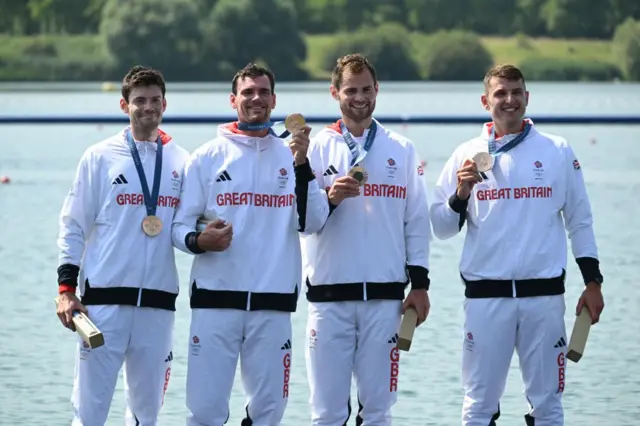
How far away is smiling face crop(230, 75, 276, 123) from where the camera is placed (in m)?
7.27

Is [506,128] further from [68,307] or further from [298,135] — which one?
[68,307]

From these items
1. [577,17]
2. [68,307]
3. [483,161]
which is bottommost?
[68,307]

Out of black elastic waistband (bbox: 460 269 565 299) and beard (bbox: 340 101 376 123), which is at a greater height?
beard (bbox: 340 101 376 123)

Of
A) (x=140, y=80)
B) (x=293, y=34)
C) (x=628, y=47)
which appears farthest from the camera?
(x=293, y=34)

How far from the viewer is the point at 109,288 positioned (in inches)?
288

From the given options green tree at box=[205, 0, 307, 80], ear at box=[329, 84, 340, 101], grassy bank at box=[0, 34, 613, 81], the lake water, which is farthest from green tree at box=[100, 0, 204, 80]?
ear at box=[329, 84, 340, 101]

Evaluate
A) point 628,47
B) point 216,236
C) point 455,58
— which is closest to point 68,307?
point 216,236

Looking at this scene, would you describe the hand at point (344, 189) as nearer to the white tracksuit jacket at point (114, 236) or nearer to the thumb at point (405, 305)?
the thumb at point (405, 305)

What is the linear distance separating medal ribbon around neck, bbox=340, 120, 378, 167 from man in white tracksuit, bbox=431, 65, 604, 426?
0.44m

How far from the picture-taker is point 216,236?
708cm

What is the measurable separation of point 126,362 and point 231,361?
0.54 m

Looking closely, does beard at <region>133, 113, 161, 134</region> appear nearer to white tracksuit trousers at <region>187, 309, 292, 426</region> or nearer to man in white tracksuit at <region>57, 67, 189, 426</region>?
man in white tracksuit at <region>57, 67, 189, 426</region>

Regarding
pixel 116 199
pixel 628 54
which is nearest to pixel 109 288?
pixel 116 199

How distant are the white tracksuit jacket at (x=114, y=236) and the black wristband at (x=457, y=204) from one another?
1380 millimetres
